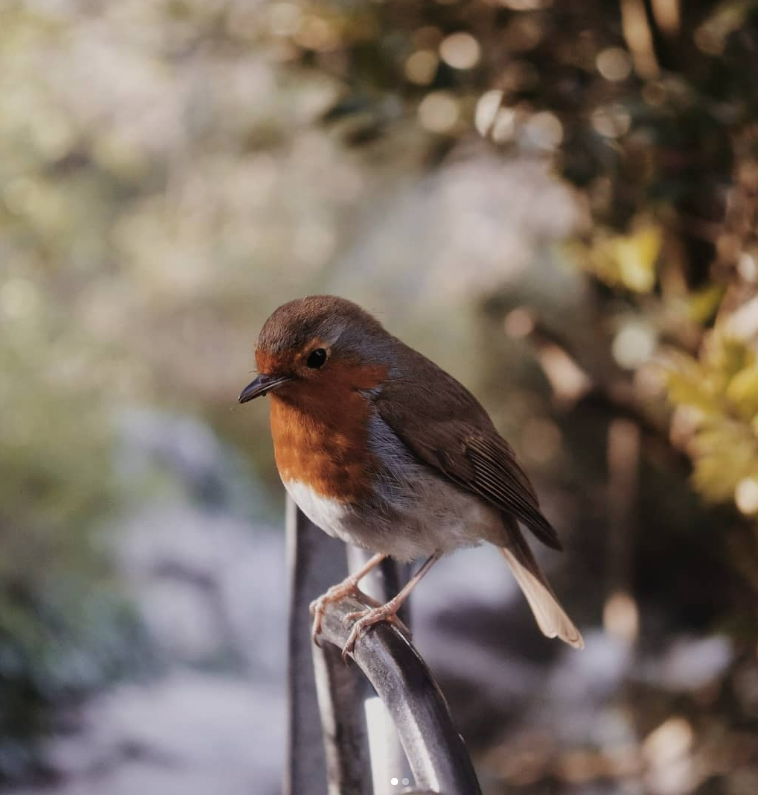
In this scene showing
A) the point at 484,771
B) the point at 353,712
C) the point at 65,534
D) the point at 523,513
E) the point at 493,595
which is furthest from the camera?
the point at 493,595

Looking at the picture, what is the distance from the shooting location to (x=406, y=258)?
247 cm

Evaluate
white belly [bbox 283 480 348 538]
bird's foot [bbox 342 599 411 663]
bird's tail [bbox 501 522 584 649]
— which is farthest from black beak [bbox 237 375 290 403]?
bird's tail [bbox 501 522 584 649]

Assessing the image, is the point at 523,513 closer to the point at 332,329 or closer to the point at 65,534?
the point at 332,329

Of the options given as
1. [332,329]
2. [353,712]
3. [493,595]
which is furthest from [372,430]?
[493,595]

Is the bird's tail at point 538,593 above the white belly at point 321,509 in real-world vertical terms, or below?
below

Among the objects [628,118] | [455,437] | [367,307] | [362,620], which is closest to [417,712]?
[362,620]

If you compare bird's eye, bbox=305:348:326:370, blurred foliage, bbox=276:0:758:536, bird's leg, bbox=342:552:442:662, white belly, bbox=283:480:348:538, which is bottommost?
bird's leg, bbox=342:552:442:662

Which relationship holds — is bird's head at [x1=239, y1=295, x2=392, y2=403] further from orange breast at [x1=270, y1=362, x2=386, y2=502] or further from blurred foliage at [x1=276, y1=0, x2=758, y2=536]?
blurred foliage at [x1=276, y1=0, x2=758, y2=536]

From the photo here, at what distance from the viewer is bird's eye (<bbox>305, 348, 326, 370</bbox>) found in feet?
3.07

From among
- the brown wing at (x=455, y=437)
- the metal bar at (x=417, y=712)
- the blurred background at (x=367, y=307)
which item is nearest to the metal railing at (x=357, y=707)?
the metal bar at (x=417, y=712)

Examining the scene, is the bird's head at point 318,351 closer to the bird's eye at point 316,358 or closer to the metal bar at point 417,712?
the bird's eye at point 316,358

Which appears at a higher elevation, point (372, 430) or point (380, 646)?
point (372, 430)

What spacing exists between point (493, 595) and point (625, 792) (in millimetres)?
567

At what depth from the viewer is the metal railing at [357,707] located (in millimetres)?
633
